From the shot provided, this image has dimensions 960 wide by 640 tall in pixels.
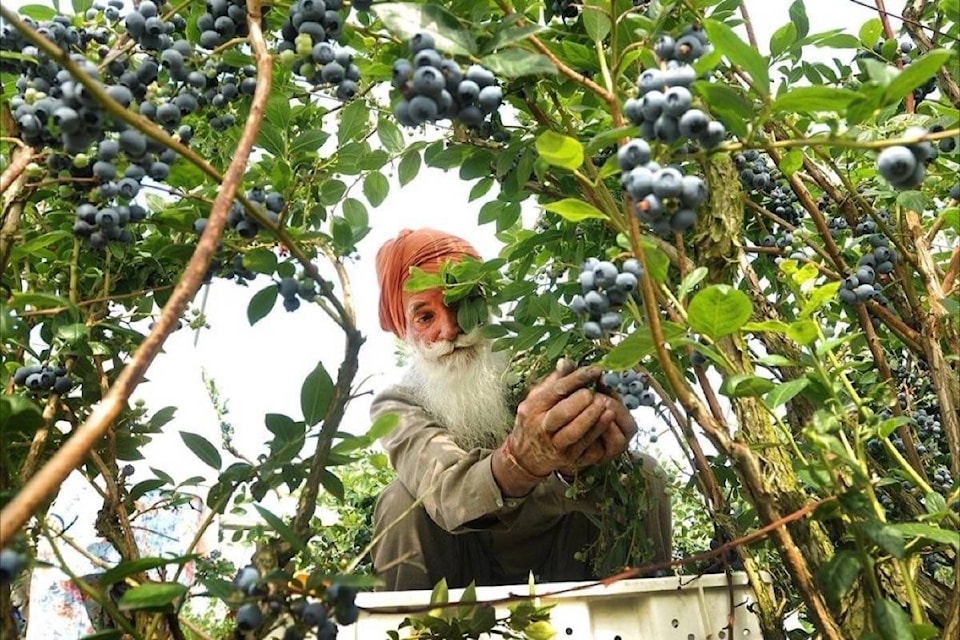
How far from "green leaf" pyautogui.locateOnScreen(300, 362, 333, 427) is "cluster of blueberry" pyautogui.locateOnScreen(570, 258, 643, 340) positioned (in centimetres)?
25

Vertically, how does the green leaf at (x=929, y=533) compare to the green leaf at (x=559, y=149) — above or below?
below

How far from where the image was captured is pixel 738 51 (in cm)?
61

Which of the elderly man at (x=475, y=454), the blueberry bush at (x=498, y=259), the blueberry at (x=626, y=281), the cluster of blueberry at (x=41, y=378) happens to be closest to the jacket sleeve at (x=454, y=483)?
the elderly man at (x=475, y=454)

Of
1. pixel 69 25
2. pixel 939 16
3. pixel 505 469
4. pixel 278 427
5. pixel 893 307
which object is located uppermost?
pixel 939 16

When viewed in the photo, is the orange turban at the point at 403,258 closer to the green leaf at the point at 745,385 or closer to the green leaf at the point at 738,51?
the green leaf at the point at 745,385

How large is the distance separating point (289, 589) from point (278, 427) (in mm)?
168

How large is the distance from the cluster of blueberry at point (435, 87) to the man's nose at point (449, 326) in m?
1.35

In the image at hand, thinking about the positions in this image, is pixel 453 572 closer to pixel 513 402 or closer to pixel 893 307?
pixel 513 402

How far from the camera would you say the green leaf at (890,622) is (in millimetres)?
699

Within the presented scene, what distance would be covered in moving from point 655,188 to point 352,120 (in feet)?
1.67

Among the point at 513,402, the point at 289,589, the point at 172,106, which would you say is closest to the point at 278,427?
the point at 289,589

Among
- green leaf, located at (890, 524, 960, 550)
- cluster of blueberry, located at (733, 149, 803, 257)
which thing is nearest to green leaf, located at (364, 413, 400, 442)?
green leaf, located at (890, 524, 960, 550)

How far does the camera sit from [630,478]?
52.9 inches

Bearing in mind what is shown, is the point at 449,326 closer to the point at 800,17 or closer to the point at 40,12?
the point at 800,17
